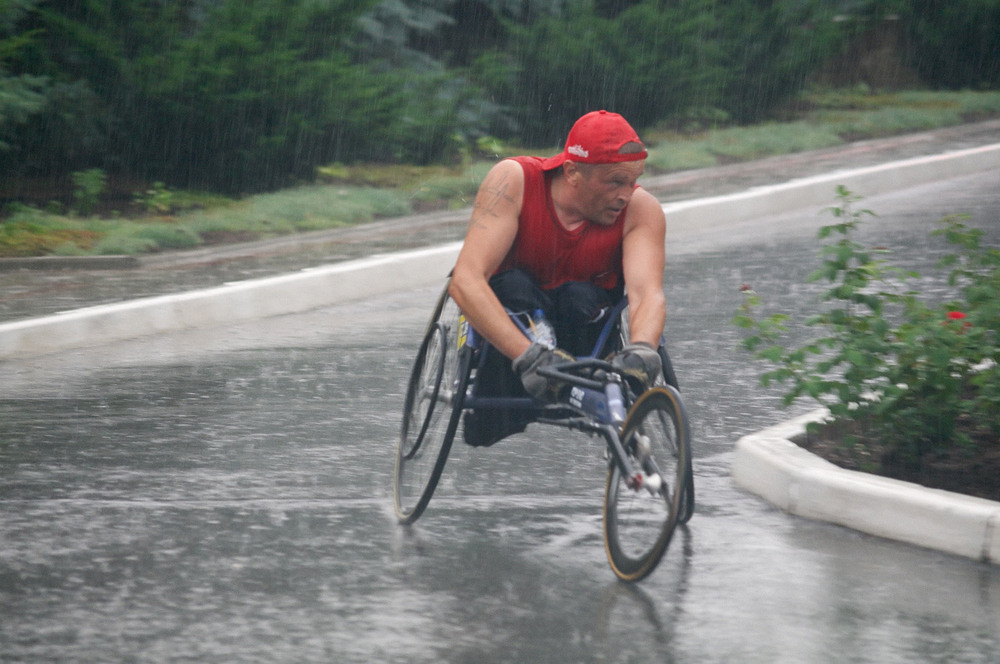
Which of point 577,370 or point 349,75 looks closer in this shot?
point 577,370

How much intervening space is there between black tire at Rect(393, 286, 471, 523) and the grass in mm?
6995

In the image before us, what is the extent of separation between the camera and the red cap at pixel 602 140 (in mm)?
5047

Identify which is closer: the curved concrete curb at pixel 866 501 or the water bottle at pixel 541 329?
the curved concrete curb at pixel 866 501

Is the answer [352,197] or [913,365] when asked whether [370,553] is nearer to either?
[913,365]

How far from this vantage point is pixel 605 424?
4.74 m

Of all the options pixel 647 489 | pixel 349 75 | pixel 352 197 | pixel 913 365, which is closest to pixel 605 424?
pixel 647 489

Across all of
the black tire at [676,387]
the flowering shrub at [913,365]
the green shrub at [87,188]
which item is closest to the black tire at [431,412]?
the black tire at [676,387]

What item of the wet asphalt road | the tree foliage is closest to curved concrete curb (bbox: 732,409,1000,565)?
the wet asphalt road

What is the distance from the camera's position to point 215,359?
8781mm

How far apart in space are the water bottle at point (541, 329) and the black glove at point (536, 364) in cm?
23

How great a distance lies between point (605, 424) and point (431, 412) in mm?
995

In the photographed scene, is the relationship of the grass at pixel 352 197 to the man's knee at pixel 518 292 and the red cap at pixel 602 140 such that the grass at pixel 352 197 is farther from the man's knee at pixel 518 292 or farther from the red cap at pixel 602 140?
the red cap at pixel 602 140

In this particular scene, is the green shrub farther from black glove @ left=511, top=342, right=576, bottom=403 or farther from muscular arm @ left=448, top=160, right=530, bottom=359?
black glove @ left=511, top=342, right=576, bottom=403

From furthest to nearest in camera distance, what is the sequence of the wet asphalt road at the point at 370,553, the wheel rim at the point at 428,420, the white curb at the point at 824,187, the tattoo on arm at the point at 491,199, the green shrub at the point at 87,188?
the green shrub at the point at 87,188
the white curb at the point at 824,187
the wheel rim at the point at 428,420
the tattoo on arm at the point at 491,199
the wet asphalt road at the point at 370,553
